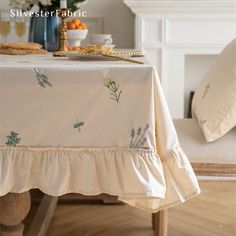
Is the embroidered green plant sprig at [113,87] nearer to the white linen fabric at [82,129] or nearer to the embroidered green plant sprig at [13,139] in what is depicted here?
the white linen fabric at [82,129]

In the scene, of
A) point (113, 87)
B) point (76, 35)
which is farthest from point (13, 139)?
point (76, 35)

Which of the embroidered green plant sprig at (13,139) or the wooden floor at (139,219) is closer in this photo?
the embroidered green plant sprig at (13,139)

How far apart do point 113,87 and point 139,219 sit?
1093mm

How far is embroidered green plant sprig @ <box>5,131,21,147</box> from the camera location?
4.44 ft

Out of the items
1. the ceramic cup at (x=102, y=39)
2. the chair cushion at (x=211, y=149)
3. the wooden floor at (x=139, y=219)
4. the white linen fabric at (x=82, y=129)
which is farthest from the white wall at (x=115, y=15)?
the white linen fabric at (x=82, y=129)

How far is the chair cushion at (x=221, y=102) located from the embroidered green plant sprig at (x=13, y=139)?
0.69 meters

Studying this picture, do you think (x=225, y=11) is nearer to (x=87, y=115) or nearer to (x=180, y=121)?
(x=180, y=121)

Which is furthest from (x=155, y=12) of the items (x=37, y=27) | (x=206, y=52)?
(x=37, y=27)

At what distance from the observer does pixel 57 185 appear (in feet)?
4.34

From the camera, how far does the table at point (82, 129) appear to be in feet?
4.34

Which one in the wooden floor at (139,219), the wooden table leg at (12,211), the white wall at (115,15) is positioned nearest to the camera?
the wooden table leg at (12,211)

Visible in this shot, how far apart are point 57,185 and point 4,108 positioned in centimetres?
24

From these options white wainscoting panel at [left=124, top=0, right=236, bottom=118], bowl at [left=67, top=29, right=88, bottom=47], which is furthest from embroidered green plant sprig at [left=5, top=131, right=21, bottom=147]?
white wainscoting panel at [left=124, top=0, right=236, bottom=118]

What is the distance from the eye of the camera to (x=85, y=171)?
1326mm
